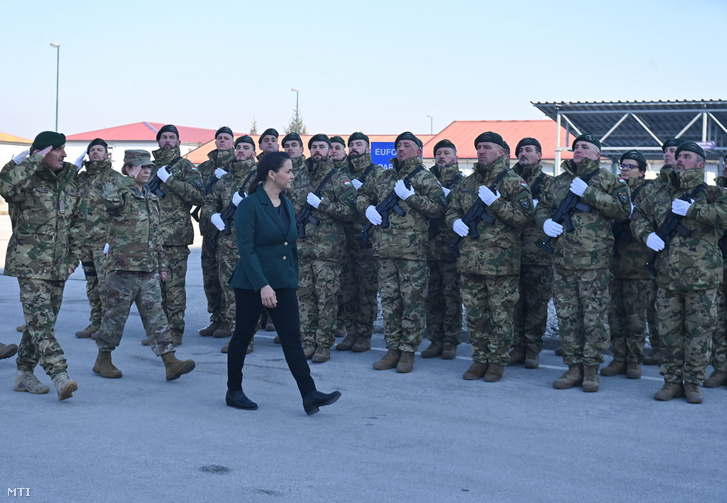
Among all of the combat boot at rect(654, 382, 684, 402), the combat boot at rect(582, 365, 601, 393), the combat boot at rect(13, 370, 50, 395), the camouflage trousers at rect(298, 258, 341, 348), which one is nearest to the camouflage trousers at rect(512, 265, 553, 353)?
the combat boot at rect(582, 365, 601, 393)

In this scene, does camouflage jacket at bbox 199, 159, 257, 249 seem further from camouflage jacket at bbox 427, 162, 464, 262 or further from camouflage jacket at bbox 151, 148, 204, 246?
camouflage jacket at bbox 427, 162, 464, 262

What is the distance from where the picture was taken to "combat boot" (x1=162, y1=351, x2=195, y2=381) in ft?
22.1

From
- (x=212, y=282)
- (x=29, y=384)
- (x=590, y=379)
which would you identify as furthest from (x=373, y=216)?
(x=29, y=384)

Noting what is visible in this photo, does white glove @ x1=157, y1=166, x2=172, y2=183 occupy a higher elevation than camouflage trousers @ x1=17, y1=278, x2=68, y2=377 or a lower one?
higher

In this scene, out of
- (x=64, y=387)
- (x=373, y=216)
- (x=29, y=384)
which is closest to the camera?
(x=64, y=387)

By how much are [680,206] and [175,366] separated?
4.31m

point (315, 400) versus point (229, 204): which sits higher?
point (229, 204)

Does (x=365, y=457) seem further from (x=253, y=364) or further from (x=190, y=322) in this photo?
(x=190, y=322)

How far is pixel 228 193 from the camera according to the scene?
8.84 metres

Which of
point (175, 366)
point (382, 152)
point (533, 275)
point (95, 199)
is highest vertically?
point (382, 152)

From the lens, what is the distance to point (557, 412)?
6.08 metres

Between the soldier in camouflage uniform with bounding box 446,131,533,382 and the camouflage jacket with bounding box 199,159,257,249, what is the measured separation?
2558 mm

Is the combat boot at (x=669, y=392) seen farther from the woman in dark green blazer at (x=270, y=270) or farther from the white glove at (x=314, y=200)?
the white glove at (x=314, y=200)

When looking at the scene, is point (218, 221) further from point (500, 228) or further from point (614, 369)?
point (614, 369)
